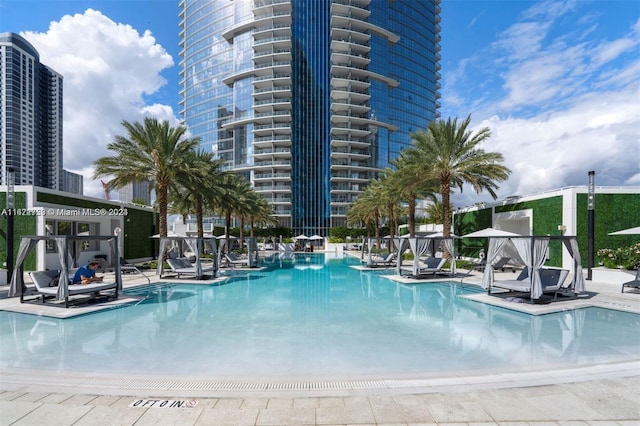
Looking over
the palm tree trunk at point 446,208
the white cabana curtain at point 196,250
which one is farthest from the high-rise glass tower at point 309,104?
the white cabana curtain at point 196,250

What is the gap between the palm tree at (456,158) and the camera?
1950 cm

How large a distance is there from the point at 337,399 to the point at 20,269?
12.7m

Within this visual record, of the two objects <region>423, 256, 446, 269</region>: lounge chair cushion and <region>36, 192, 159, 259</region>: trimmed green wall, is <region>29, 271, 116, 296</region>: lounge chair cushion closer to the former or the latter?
<region>36, 192, 159, 259</region>: trimmed green wall

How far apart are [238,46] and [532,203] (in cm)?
6625

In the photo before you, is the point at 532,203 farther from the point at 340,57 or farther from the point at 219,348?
the point at 340,57

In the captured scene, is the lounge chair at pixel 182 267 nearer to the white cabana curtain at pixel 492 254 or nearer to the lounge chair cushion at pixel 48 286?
the lounge chair cushion at pixel 48 286

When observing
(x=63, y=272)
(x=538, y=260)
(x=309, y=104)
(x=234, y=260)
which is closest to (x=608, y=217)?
(x=538, y=260)

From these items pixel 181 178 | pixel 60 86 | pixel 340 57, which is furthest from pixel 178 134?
pixel 340 57

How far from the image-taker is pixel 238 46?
6794cm

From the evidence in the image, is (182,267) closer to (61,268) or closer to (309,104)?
(61,268)

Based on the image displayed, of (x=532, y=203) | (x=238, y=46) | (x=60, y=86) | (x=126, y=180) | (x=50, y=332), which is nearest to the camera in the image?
(x=50, y=332)

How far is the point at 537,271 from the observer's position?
10391mm

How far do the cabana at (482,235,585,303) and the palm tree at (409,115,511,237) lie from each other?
809 cm

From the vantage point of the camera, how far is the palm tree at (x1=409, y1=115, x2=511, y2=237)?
1950 cm
